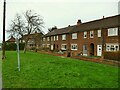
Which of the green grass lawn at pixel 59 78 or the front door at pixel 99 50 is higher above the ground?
the front door at pixel 99 50

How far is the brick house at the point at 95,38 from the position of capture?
117 feet

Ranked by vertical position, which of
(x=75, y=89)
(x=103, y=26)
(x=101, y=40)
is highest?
(x=103, y=26)

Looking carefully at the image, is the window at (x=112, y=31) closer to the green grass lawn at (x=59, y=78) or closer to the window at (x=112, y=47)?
the window at (x=112, y=47)

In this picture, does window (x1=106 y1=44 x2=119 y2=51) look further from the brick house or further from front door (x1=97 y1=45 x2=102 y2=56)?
front door (x1=97 y1=45 x2=102 y2=56)

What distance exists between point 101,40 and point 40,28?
19.5m

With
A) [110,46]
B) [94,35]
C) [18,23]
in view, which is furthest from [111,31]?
[18,23]

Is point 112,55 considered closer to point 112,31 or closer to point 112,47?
point 112,47

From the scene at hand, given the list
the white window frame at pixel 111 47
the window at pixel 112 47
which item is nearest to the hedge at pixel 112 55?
the window at pixel 112 47

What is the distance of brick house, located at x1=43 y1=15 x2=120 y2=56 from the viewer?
1406 inches

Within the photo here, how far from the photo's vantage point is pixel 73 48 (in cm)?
5088

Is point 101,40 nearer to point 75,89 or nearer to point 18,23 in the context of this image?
point 18,23

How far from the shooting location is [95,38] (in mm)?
40969

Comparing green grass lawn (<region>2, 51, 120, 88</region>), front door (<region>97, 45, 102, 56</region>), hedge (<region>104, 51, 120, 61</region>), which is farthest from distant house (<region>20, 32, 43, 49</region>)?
green grass lawn (<region>2, 51, 120, 88</region>)

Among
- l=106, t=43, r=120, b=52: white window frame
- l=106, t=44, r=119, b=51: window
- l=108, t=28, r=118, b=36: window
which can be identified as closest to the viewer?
l=106, t=44, r=119, b=51: window
